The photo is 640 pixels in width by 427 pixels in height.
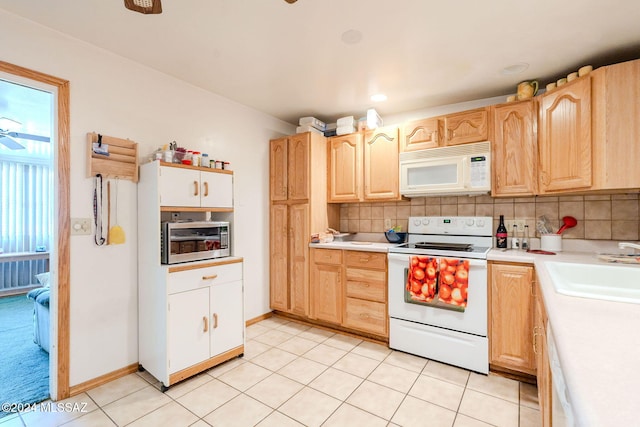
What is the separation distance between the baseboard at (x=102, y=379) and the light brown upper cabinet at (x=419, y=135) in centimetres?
302

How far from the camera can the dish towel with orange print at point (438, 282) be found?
225cm

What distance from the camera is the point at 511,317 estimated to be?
214 centimetres

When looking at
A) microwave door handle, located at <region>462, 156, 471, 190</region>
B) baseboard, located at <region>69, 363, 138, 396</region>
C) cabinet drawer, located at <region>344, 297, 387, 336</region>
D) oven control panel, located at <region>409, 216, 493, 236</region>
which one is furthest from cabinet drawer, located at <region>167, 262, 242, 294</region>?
microwave door handle, located at <region>462, 156, 471, 190</region>

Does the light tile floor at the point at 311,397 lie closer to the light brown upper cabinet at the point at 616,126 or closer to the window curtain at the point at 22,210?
the light brown upper cabinet at the point at 616,126

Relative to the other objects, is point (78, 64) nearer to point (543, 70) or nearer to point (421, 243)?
point (421, 243)

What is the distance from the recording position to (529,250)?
248 cm

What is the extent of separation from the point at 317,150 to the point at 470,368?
2.47 metres

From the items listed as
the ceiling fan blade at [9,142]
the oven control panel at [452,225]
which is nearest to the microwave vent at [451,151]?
the oven control panel at [452,225]

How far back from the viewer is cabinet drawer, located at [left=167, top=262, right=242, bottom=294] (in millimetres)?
2037

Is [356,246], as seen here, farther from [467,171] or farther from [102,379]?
[102,379]

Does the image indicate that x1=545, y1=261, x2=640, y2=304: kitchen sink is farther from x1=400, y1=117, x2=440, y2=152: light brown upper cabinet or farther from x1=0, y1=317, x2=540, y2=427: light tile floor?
x1=400, y1=117, x2=440, y2=152: light brown upper cabinet

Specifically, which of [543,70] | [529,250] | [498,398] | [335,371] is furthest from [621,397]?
[543,70]

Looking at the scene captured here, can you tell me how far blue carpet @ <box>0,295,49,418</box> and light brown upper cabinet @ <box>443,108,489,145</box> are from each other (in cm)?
366

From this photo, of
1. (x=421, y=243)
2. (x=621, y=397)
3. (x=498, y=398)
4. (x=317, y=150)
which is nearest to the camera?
(x=621, y=397)
